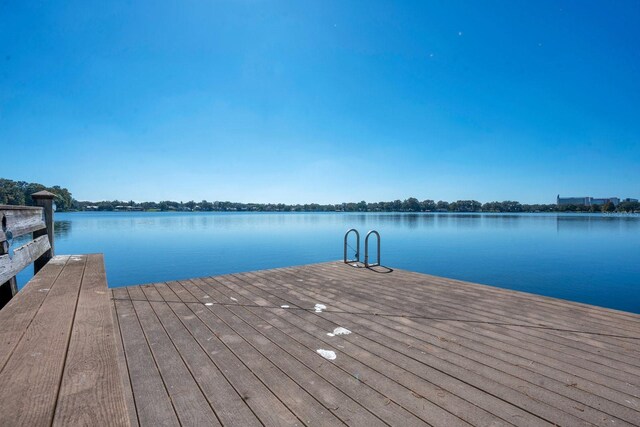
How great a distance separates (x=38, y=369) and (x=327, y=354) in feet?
6.50

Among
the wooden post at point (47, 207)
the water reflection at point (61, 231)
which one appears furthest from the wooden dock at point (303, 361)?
the water reflection at point (61, 231)

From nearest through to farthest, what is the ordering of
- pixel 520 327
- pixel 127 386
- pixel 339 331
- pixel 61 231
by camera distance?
pixel 127 386 < pixel 339 331 < pixel 520 327 < pixel 61 231

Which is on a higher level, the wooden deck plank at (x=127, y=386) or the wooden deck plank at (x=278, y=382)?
the wooden deck plank at (x=127, y=386)

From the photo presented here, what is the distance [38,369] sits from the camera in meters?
1.26

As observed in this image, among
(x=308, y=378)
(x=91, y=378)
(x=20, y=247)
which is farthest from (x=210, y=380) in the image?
(x=20, y=247)

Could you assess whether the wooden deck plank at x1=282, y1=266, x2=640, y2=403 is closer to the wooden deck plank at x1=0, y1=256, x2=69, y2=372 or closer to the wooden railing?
the wooden deck plank at x1=0, y1=256, x2=69, y2=372

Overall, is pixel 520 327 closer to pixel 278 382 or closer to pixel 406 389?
pixel 406 389

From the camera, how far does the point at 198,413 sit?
6.34 ft

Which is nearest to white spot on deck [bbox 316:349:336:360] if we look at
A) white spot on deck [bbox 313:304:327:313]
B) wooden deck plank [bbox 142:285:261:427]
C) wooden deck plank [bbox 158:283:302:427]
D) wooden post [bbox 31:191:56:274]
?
wooden deck plank [bbox 158:283:302:427]

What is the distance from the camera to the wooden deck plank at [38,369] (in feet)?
3.24

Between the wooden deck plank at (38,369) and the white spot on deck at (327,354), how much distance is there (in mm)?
1810

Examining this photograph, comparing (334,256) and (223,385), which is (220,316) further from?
(334,256)

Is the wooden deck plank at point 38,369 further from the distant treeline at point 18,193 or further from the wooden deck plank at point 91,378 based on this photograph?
the distant treeline at point 18,193

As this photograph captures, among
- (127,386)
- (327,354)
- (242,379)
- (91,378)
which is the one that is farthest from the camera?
(327,354)
